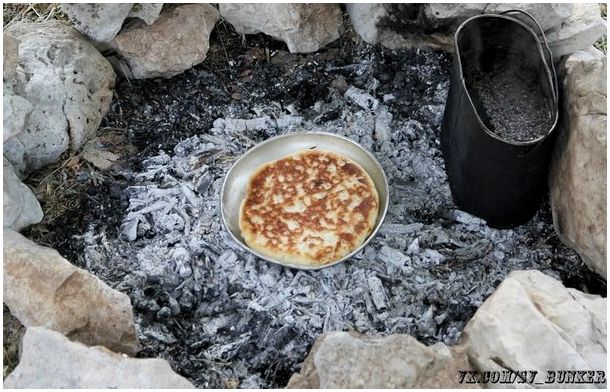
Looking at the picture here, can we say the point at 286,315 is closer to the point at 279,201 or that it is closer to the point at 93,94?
the point at 279,201

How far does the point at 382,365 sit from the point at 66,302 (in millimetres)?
1445

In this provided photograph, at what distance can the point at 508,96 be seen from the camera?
3.97 m

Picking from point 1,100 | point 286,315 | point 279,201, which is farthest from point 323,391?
point 1,100

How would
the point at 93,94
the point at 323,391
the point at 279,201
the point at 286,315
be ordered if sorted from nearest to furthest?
the point at 323,391 < the point at 286,315 < the point at 279,201 < the point at 93,94

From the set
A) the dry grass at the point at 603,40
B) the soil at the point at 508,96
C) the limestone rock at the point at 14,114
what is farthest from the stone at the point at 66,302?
the dry grass at the point at 603,40

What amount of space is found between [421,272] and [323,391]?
1095 mm

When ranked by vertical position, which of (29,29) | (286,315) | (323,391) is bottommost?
(286,315)

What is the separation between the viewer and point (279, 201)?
3.91 metres

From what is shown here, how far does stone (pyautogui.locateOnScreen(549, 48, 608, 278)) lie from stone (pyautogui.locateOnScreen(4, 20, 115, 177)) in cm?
267

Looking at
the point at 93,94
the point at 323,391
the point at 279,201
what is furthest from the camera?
the point at 93,94

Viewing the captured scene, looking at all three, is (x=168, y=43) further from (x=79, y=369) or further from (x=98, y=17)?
(x=79, y=369)

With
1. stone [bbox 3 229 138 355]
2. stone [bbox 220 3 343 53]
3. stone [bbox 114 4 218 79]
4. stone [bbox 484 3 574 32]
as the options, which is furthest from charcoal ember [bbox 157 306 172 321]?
stone [bbox 484 3 574 32]

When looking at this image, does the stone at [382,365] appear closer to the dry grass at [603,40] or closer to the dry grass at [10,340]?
the dry grass at [10,340]

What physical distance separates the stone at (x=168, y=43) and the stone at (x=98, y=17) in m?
0.15
